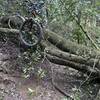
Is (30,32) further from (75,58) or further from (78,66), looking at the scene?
(78,66)

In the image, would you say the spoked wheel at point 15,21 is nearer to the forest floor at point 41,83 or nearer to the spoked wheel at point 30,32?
the spoked wheel at point 30,32

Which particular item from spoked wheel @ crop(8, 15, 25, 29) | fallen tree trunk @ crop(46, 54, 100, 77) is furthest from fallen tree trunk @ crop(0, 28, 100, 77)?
spoked wheel @ crop(8, 15, 25, 29)

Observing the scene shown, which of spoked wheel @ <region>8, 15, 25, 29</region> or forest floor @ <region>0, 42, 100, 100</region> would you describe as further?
spoked wheel @ <region>8, 15, 25, 29</region>

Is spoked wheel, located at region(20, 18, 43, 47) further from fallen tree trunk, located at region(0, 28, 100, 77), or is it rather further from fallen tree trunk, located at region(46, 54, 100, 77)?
fallen tree trunk, located at region(46, 54, 100, 77)

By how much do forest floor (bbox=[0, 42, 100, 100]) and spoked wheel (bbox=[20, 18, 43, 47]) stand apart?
0.39 metres

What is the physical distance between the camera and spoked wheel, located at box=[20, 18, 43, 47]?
594cm

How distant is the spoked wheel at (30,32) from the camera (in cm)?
594

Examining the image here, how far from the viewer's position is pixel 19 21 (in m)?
6.91

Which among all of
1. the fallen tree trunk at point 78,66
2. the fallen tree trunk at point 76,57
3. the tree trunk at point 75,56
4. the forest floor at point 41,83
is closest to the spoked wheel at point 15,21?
the tree trunk at point 75,56

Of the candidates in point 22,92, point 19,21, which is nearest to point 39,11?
→ point 19,21

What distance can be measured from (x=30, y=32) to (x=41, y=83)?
1409 millimetres

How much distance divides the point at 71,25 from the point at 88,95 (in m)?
3.43

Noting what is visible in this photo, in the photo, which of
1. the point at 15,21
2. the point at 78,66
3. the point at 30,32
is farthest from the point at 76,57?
the point at 15,21

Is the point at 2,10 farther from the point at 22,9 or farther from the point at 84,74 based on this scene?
the point at 84,74
